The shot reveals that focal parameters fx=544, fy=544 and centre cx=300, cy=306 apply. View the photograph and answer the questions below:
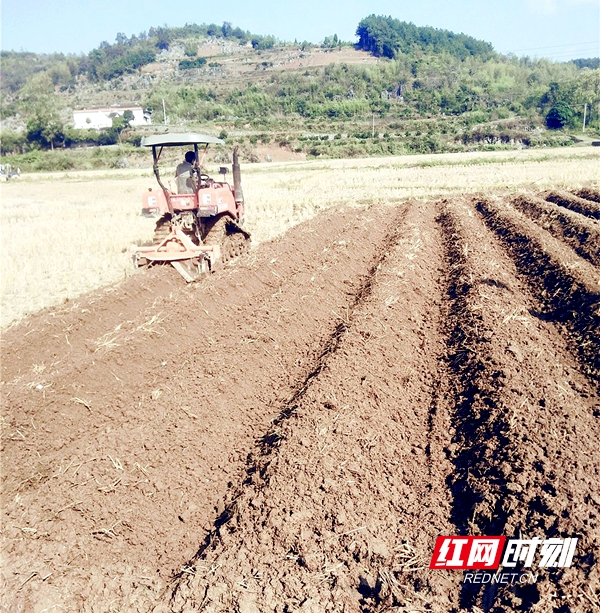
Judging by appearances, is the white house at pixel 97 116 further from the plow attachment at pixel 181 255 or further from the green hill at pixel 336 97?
the plow attachment at pixel 181 255

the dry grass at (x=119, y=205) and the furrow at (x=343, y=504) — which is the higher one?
the dry grass at (x=119, y=205)

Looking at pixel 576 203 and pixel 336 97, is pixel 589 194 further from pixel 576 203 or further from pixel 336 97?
pixel 336 97

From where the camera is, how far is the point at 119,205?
21750mm

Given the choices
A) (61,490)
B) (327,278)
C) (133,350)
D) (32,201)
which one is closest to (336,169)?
(32,201)

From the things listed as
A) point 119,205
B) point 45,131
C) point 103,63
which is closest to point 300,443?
point 119,205

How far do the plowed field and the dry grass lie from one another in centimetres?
263

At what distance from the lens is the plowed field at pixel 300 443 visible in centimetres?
338

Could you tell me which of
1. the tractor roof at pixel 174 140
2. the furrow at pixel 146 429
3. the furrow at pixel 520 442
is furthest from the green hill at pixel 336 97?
the furrow at pixel 520 442

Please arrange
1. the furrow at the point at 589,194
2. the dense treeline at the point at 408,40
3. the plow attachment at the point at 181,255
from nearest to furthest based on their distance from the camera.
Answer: the plow attachment at the point at 181,255
the furrow at the point at 589,194
the dense treeline at the point at 408,40

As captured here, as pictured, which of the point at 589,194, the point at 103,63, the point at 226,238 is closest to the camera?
the point at 226,238

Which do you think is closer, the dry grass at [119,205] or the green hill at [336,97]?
the dry grass at [119,205]

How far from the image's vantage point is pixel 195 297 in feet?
26.4

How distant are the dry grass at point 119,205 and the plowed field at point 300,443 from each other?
8.64ft

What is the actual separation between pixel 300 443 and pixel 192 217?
7.28 m
